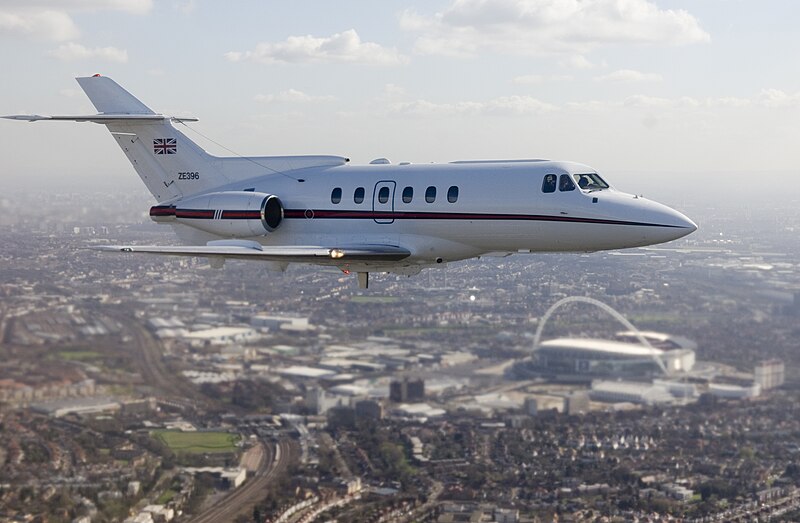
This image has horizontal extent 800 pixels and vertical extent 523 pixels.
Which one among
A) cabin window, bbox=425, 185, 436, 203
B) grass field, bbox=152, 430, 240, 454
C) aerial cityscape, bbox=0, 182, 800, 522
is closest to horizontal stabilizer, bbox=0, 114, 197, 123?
cabin window, bbox=425, 185, 436, 203

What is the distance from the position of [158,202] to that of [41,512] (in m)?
33.9

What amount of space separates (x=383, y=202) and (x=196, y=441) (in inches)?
1819

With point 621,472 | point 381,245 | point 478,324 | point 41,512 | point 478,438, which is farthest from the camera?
point 478,324

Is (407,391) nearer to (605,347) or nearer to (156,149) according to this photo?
(605,347)

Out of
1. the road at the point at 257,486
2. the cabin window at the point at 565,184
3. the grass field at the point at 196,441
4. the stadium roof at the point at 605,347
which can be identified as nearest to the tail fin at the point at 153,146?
the cabin window at the point at 565,184

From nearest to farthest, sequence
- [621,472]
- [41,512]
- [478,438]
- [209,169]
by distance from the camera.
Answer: [209,169]
[41,512]
[621,472]
[478,438]

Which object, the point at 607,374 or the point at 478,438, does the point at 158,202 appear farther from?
the point at 607,374

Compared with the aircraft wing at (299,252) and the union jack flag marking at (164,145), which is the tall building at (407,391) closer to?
the union jack flag marking at (164,145)

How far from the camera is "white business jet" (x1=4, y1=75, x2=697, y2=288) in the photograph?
28.2 m

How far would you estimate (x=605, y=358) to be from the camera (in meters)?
97.4

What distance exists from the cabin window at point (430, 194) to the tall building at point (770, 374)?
69.6m

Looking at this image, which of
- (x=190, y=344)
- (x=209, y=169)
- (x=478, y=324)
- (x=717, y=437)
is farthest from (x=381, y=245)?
(x=478, y=324)

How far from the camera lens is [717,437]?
82375mm

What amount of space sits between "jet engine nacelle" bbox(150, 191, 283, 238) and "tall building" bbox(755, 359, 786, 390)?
227 feet
